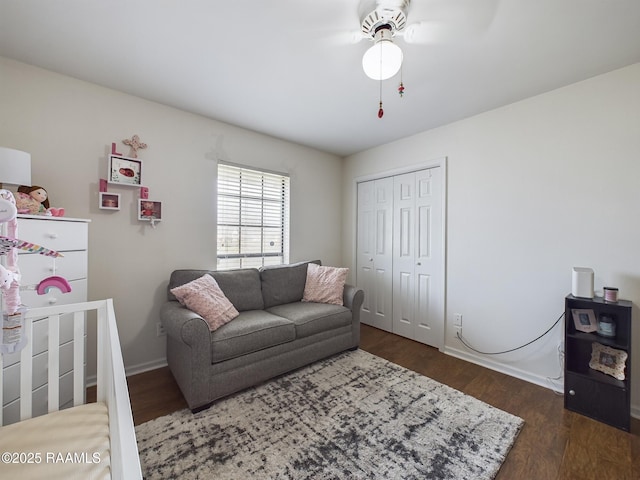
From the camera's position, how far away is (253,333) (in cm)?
202

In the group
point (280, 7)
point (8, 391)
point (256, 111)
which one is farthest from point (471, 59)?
point (8, 391)

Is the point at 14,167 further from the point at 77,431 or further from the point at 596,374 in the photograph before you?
the point at 596,374

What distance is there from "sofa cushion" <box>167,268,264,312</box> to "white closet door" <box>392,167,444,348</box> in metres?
1.70

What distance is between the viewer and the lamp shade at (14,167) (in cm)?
152

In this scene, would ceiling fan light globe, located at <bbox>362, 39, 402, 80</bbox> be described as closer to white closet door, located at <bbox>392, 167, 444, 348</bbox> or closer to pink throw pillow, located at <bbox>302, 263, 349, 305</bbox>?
white closet door, located at <bbox>392, 167, 444, 348</bbox>

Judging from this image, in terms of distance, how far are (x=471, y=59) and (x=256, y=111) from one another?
1801 millimetres

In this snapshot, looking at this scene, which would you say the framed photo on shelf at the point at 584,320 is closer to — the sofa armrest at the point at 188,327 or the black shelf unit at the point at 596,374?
the black shelf unit at the point at 596,374

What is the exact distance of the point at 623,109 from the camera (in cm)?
188

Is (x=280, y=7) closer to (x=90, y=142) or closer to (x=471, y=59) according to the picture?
(x=471, y=59)

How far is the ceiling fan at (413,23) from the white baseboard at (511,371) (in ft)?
8.58

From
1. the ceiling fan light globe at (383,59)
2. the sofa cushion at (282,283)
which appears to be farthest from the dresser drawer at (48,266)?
the ceiling fan light globe at (383,59)

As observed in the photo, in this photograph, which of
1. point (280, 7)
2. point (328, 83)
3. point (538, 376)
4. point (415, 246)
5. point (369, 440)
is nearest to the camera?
point (280, 7)

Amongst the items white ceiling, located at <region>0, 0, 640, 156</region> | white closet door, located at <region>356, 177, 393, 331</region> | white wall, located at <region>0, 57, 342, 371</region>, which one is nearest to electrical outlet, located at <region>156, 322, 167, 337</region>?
white wall, located at <region>0, 57, 342, 371</region>

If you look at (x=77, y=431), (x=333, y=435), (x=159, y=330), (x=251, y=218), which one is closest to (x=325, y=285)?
(x=251, y=218)
